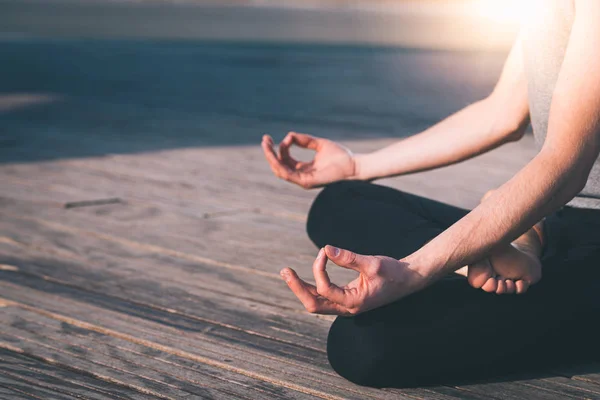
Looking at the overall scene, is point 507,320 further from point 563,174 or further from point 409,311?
point 563,174

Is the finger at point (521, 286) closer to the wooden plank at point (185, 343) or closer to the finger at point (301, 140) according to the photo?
the wooden plank at point (185, 343)

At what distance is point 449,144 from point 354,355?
688 mm

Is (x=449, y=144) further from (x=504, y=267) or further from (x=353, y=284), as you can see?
(x=353, y=284)

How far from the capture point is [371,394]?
136 cm

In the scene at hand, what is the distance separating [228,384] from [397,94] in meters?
4.40

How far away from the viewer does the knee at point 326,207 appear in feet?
6.27

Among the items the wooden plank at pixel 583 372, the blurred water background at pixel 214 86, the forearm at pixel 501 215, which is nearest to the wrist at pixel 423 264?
the forearm at pixel 501 215

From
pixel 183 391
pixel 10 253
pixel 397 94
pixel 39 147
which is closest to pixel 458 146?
pixel 183 391

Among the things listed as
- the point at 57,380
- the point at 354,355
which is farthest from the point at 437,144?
the point at 57,380

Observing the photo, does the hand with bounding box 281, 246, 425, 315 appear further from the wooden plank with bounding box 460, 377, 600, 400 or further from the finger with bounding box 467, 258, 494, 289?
the wooden plank with bounding box 460, 377, 600, 400

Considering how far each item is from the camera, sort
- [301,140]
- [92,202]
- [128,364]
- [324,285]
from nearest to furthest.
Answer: [324,285]
[128,364]
[301,140]
[92,202]

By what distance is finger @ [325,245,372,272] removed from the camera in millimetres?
1179

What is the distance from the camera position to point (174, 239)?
7.42ft

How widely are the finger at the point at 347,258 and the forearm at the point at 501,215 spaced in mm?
95
